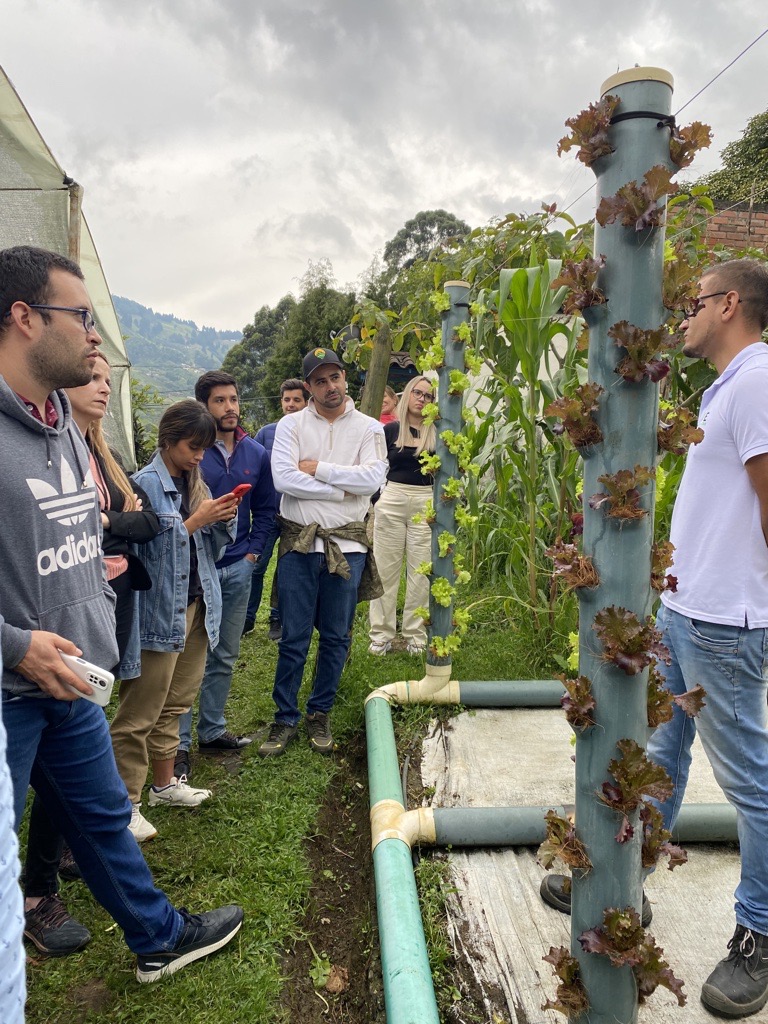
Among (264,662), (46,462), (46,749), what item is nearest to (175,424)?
(46,462)

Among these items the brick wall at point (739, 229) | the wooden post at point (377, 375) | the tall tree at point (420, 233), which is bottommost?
the wooden post at point (377, 375)

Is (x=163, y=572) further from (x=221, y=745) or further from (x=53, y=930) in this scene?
(x=221, y=745)

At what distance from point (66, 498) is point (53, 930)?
1407 millimetres

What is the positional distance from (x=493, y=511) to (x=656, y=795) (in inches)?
178

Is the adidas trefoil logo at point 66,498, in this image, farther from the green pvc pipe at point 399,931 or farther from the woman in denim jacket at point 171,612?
the green pvc pipe at point 399,931

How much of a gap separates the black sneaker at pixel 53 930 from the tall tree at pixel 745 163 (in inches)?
539

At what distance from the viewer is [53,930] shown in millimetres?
2066

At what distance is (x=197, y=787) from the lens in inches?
117

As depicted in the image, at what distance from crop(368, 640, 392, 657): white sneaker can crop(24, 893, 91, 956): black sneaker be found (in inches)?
101

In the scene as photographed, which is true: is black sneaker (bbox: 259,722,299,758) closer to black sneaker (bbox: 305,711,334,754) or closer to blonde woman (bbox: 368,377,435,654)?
black sneaker (bbox: 305,711,334,754)

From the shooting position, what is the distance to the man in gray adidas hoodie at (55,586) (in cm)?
147

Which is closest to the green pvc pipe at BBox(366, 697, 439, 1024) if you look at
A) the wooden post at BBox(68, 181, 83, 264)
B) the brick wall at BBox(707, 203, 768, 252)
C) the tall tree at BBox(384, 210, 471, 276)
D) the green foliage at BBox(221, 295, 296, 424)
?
the wooden post at BBox(68, 181, 83, 264)

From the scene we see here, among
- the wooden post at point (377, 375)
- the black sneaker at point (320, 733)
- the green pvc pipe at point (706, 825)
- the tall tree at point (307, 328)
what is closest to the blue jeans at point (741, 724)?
the green pvc pipe at point (706, 825)

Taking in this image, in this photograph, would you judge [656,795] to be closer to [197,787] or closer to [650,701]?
[650,701]
